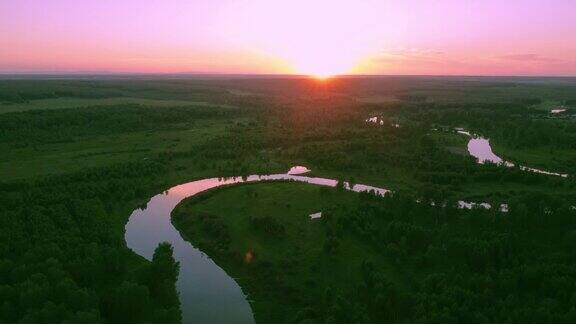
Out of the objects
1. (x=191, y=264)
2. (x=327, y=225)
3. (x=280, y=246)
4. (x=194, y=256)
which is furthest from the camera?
(x=327, y=225)

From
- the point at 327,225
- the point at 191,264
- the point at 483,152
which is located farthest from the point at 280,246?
the point at 483,152

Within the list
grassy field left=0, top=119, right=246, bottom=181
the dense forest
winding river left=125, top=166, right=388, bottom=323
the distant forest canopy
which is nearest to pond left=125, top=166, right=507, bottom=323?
winding river left=125, top=166, right=388, bottom=323

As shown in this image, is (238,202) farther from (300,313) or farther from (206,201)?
(300,313)

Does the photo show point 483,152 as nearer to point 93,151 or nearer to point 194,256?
point 194,256

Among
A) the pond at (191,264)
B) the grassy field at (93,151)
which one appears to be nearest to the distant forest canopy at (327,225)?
the grassy field at (93,151)

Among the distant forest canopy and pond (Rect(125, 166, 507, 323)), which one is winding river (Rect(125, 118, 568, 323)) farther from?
the distant forest canopy

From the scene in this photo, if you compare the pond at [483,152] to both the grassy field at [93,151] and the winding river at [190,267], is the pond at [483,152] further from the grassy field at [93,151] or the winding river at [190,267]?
the grassy field at [93,151]
